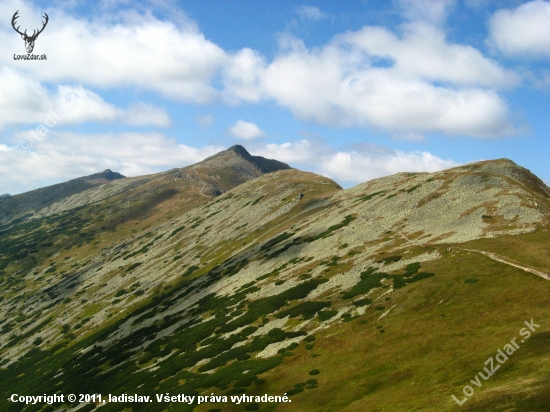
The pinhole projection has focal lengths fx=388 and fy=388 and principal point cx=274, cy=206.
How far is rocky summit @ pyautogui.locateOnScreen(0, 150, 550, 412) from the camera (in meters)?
33.9

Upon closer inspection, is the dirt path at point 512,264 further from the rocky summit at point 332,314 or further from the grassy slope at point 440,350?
the grassy slope at point 440,350

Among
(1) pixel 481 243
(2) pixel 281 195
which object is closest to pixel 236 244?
(2) pixel 281 195

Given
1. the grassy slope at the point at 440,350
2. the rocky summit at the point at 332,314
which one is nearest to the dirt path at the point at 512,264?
the rocky summit at the point at 332,314

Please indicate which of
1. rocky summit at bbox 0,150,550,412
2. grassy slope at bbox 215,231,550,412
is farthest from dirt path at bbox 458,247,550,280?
grassy slope at bbox 215,231,550,412

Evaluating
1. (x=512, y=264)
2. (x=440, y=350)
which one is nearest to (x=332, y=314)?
(x=440, y=350)

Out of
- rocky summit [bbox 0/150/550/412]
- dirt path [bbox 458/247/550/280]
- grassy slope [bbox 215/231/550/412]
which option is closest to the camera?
grassy slope [bbox 215/231/550/412]

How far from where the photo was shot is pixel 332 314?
4984 cm

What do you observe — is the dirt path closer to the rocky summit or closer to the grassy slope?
the rocky summit

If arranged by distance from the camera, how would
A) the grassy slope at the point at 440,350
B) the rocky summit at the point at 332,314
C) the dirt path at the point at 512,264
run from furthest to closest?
the dirt path at the point at 512,264 → the rocky summit at the point at 332,314 → the grassy slope at the point at 440,350

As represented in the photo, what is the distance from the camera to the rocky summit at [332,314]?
3391 cm

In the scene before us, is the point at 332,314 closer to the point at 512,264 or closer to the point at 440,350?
the point at 440,350

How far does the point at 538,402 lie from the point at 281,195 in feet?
414

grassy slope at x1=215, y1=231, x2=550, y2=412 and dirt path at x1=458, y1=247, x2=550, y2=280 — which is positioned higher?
dirt path at x1=458, y1=247, x2=550, y2=280

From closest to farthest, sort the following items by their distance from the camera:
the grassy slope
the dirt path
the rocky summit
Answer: the grassy slope
the rocky summit
the dirt path
